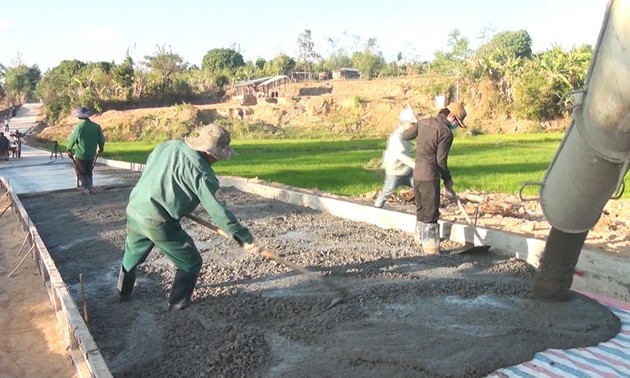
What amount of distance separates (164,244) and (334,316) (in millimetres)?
1351

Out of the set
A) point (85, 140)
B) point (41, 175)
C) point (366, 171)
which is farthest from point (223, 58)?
point (85, 140)

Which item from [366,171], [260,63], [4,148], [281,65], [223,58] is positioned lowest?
[4,148]

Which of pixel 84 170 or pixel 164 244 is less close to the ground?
pixel 164 244

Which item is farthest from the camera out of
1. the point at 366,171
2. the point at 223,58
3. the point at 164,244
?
the point at 223,58

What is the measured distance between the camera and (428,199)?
19.3 feet

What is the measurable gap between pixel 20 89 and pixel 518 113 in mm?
58422

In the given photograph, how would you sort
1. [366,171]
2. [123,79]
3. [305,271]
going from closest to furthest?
[305,271]
[366,171]
[123,79]

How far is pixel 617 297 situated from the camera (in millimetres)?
4660

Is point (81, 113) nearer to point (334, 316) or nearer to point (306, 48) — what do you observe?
point (334, 316)

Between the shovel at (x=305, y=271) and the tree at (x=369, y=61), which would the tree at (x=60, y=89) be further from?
the shovel at (x=305, y=271)

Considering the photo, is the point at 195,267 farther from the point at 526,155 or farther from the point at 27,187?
the point at 526,155

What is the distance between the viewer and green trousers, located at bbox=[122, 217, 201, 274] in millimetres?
4242

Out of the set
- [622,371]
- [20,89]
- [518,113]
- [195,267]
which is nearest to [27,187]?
[195,267]

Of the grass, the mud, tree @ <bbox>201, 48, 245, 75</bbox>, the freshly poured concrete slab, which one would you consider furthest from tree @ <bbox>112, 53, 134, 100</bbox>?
the mud
